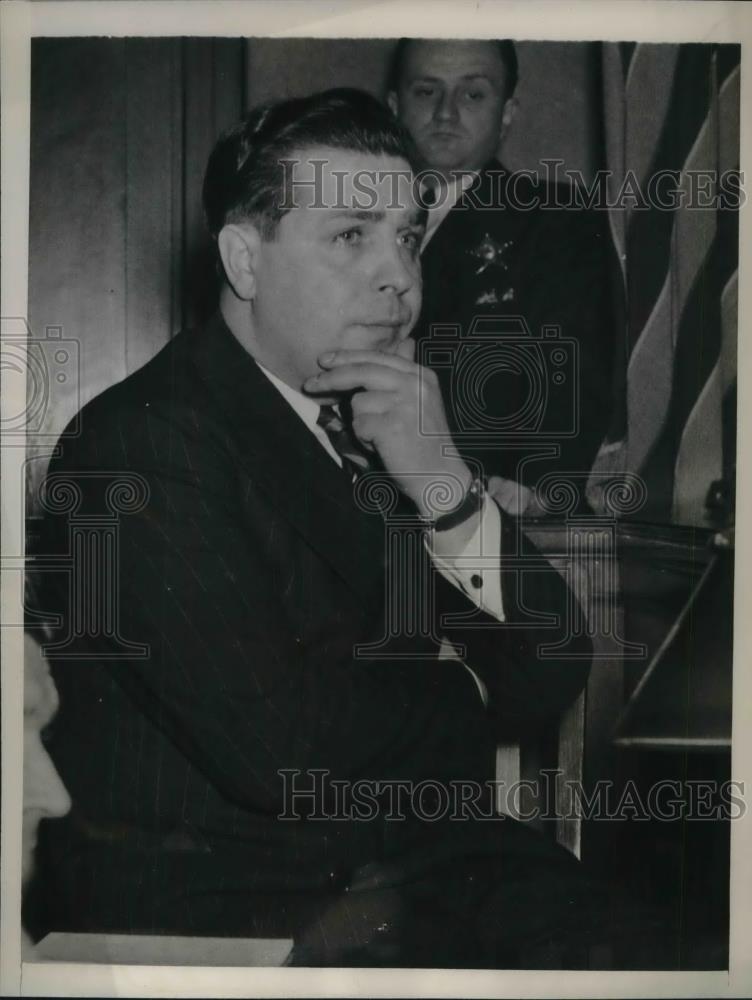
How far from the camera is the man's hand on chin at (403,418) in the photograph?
2.68 m

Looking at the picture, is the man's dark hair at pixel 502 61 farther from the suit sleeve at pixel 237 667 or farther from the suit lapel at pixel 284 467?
the suit sleeve at pixel 237 667

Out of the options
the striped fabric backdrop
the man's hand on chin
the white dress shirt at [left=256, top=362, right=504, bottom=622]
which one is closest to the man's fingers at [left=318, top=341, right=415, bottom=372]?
the man's hand on chin

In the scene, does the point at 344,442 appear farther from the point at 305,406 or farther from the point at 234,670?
the point at 234,670

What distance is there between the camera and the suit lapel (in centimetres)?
268

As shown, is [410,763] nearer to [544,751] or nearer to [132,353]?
[544,751]

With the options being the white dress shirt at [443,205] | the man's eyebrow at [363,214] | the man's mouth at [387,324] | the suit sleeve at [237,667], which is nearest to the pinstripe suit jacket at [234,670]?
the suit sleeve at [237,667]

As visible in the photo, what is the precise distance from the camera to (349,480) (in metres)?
2.69

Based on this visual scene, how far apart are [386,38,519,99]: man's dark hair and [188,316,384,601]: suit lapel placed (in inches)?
30.1

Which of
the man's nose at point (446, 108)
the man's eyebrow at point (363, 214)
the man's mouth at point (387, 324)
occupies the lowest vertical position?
the man's mouth at point (387, 324)

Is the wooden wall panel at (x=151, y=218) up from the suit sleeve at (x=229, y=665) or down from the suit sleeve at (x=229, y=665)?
up

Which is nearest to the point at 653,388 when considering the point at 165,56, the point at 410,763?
the point at 410,763

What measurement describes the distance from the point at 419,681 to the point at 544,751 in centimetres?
37

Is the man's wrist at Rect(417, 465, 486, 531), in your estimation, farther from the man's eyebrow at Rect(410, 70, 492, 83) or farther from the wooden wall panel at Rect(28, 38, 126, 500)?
the man's eyebrow at Rect(410, 70, 492, 83)

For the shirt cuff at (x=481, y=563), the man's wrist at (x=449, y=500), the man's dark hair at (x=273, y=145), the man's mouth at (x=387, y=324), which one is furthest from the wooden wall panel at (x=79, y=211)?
the shirt cuff at (x=481, y=563)
